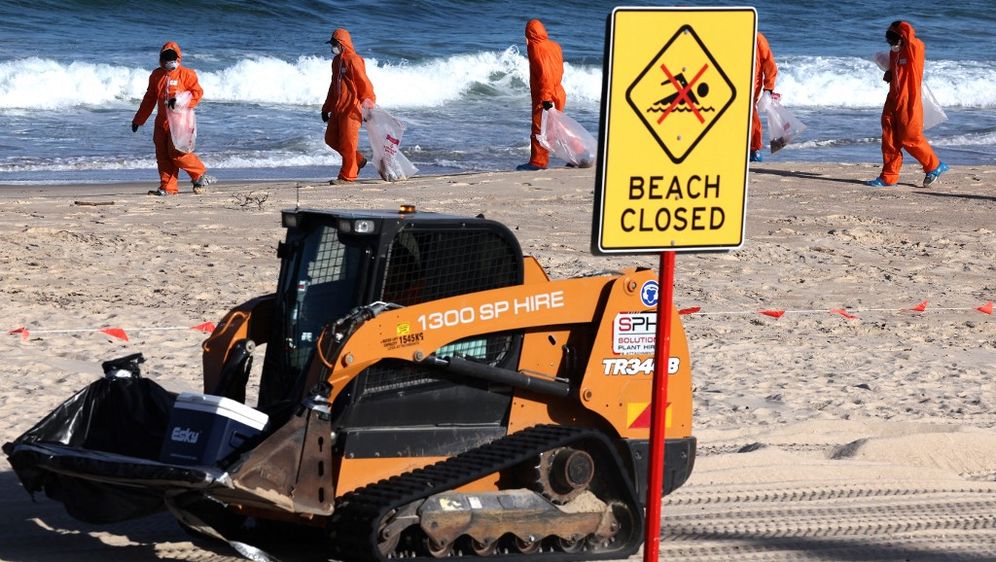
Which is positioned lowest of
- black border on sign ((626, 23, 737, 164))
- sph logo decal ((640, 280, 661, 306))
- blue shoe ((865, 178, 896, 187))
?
sph logo decal ((640, 280, 661, 306))

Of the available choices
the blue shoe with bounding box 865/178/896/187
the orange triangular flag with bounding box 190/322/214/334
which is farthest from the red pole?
the blue shoe with bounding box 865/178/896/187

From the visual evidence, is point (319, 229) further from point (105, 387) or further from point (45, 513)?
point (45, 513)

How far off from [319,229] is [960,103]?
82.5ft

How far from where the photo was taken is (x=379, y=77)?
91.9 feet

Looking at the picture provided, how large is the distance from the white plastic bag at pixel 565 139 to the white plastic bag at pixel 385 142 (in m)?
1.77

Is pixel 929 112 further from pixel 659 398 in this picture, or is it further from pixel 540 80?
pixel 659 398

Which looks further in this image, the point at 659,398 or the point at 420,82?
the point at 420,82

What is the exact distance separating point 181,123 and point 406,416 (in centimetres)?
999

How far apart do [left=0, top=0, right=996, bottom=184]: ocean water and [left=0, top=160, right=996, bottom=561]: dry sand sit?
11.7 feet

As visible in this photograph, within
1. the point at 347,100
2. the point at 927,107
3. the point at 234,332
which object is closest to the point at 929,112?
the point at 927,107

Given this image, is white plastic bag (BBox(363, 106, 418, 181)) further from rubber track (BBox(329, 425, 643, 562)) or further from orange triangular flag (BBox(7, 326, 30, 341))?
rubber track (BBox(329, 425, 643, 562))

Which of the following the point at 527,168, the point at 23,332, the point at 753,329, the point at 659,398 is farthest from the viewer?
the point at 527,168

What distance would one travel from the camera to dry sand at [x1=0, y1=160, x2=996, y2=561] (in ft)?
21.7

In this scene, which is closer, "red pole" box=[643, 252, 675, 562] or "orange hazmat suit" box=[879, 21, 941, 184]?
"red pole" box=[643, 252, 675, 562]
